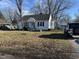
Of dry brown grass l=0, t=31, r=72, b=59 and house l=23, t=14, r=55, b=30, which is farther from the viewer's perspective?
house l=23, t=14, r=55, b=30

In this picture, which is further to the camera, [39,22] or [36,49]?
[39,22]

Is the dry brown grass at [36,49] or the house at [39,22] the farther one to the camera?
the house at [39,22]

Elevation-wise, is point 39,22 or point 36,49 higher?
point 39,22

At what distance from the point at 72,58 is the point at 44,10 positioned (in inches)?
2216

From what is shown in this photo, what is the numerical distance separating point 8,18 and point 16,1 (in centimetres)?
3545

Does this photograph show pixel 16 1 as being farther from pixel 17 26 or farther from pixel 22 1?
pixel 17 26

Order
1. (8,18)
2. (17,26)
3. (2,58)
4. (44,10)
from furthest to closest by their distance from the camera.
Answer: (8,18)
(44,10)
(17,26)
(2,58)

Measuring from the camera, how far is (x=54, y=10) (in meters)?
63.1

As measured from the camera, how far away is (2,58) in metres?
10.5

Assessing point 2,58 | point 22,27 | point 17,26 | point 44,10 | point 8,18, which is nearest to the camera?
point 2,58

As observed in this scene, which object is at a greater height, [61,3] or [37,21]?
[61,3]

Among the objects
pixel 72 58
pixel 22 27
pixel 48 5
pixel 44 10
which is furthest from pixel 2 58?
pixel 44 10

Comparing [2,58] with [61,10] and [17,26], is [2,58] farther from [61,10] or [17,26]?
[61,10]

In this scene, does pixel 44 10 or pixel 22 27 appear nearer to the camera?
pixel 22 27
